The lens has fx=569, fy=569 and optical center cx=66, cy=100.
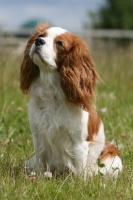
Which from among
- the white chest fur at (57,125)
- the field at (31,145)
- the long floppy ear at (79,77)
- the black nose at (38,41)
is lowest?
the field at (31,145)

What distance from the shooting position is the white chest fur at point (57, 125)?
4.84 meters

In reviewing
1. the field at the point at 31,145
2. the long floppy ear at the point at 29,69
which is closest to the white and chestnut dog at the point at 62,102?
the long floppy ear at the point at 29,69

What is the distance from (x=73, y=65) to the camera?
4.84 m

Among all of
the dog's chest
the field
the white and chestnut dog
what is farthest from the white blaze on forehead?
the field

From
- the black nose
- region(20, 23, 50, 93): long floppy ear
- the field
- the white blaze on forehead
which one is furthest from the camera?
region(20, 23, 50, 93): long floppy ear

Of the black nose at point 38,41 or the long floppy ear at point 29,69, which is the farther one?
the long floppy ear at point 29,69

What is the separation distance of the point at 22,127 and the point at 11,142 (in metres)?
0.68

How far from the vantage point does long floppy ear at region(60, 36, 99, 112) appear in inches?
189

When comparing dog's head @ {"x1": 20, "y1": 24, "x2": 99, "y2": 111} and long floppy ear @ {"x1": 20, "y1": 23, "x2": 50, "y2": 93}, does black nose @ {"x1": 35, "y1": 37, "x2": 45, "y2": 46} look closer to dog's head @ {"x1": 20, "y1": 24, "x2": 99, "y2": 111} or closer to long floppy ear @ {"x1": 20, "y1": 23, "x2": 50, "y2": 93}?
dog's head @ {"x1": 20, "y1": 24, "x2": 99, "y2": 111}

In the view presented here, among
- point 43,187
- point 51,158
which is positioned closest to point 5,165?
point 51,158

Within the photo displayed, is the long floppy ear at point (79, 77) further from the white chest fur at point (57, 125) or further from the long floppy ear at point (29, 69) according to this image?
the long floppy ear at point (29, 69)

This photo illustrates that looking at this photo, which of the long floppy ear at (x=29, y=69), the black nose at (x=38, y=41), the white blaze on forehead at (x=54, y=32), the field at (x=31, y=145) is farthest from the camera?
the long floppy ear at (x=29, y=69)

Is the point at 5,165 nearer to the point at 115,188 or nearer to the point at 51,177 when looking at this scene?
the point at 51,177

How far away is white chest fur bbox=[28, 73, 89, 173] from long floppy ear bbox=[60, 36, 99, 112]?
9cm
